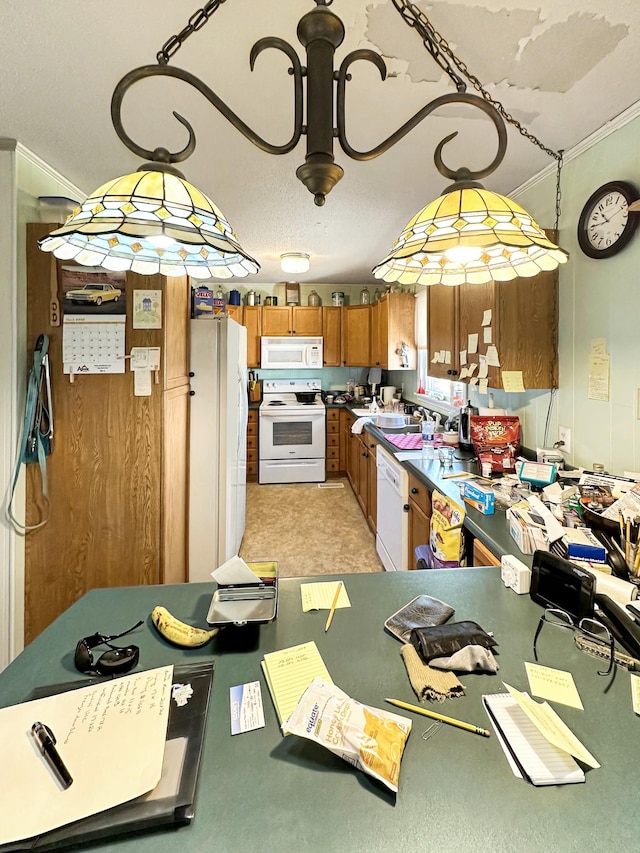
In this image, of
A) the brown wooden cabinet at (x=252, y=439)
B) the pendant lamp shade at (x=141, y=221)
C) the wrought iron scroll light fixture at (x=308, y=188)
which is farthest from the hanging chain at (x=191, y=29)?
the brown wooden cabinet at (x=252, y=439)

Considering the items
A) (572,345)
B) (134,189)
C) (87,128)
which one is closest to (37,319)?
(87,128)

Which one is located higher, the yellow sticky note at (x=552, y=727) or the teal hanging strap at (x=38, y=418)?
the teal hanging strap at (x=38, y=418)

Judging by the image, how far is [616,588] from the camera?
1.06 metres

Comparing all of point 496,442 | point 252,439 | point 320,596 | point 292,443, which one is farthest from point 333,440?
point 320,596

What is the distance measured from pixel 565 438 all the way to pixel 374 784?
1948 millimetres

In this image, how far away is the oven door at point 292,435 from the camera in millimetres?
4914

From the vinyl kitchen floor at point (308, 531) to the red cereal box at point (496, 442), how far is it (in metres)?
1.31

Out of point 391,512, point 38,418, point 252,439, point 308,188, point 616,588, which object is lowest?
point 391,512

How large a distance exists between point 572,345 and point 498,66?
122 cm

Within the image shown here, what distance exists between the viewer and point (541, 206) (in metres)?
2.22

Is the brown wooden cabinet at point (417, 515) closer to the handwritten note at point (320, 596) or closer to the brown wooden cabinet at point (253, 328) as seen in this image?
the handwritten note at point (320, 596)

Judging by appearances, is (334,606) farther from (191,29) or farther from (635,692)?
A: (191,29)

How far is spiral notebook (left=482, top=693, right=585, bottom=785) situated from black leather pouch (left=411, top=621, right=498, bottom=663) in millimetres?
127

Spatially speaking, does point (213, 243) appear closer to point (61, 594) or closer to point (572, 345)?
point (572, 345)
